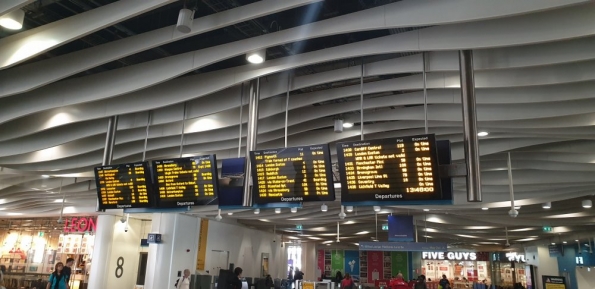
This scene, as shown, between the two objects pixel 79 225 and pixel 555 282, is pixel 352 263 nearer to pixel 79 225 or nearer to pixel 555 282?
pixel 555 282

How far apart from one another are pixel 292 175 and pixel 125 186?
3.29 meters

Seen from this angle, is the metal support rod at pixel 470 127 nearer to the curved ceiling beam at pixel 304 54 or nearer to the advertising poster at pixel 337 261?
the curved ceiling beam at pixel 304 54

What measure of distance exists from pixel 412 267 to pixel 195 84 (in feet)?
101

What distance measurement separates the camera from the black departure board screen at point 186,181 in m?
7.24

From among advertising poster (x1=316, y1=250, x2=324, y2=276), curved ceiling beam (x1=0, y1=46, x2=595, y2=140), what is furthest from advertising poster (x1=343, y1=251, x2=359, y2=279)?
curved ceiling beam (x1=0, y1=46, x2=595, y2=140)

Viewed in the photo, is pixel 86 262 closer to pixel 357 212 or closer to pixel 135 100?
pixel 357 212

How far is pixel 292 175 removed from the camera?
657 centimetres

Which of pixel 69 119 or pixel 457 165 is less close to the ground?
pixel 69 119

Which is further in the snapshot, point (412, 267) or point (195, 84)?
point (412, 267)

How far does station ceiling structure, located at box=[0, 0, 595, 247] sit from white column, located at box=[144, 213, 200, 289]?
6.54 meters

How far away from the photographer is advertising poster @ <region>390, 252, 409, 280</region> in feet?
114

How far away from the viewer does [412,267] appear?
34.6m

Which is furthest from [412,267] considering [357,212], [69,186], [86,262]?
[69,186]

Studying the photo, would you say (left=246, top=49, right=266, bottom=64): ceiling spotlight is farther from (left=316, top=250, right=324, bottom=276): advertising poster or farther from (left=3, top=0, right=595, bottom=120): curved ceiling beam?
(left=316, top=250, right=324, bottom=276): advertising poster
